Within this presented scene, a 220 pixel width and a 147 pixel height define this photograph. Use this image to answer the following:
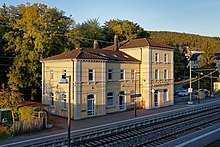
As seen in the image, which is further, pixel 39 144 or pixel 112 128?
pixel 112 128

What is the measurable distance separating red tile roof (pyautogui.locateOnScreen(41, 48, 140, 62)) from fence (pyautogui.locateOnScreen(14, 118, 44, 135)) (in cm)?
836

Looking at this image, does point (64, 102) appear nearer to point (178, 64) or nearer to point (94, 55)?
point (94, 55)

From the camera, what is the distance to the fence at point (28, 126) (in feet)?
71.5

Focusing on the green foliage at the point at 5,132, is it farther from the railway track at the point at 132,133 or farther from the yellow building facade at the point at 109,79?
the yellow building facade at the point at 109,79

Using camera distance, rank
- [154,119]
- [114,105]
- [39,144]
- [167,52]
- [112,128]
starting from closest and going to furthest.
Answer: [39,144] < [112,128] < [154,119] < [114,105] < [167,52]

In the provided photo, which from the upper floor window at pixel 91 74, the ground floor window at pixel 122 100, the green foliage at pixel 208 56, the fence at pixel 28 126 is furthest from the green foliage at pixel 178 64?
the fence at pixel 28 126

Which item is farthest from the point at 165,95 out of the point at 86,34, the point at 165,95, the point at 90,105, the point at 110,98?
the point at 86,34

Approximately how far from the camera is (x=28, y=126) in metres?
22.5

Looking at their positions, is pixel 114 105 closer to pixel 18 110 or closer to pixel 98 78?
pixel 98 78

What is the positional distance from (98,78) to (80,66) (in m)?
3.04

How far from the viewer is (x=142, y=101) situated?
3675 centimetres

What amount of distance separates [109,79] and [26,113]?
1181cm

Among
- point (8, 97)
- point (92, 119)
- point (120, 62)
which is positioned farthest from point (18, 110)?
point (120, 62)

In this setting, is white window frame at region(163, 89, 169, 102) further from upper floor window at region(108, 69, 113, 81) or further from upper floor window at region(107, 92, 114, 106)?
upper floor window at region(108, 69, 113, 81)
